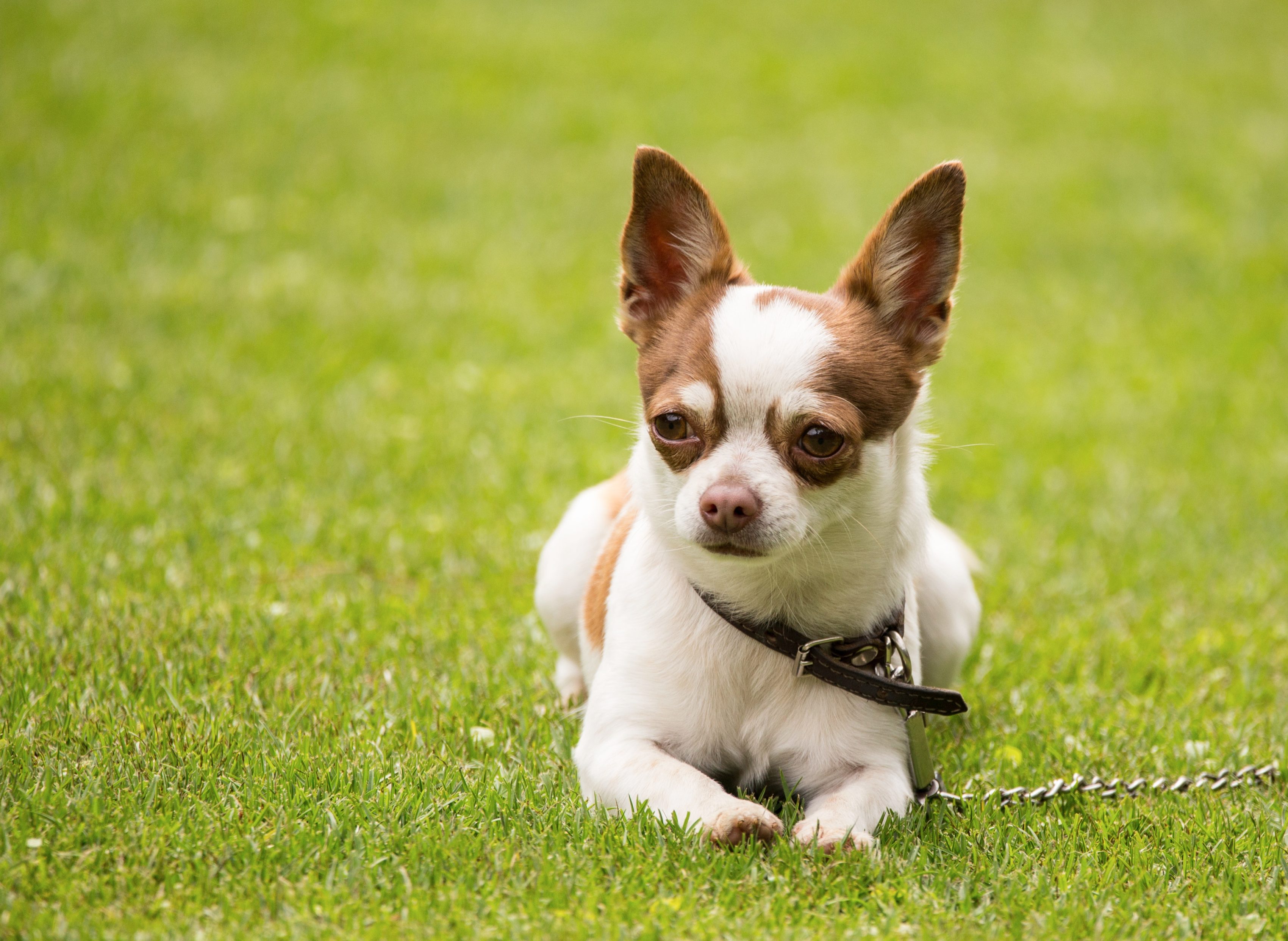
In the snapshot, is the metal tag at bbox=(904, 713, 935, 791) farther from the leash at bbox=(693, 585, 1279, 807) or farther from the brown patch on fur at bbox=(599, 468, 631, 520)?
the brown patch on fur at bbox=(599, 468, 631, 520)

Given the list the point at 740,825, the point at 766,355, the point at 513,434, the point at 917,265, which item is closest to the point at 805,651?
the point at 740,825

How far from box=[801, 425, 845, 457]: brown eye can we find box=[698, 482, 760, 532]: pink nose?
22cm

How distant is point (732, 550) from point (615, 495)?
1439mm

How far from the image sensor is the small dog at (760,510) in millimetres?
3227

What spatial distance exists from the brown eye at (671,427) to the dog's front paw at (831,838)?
3.50 ft

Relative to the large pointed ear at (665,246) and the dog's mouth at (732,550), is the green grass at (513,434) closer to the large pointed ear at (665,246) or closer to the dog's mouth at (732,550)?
the dog's mouth at (732,550)

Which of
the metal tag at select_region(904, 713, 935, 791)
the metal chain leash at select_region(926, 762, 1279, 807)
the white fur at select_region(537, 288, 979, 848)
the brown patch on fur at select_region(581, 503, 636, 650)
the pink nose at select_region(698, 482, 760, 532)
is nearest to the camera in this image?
the pink nose at select_region(698, 482, 760, 532)

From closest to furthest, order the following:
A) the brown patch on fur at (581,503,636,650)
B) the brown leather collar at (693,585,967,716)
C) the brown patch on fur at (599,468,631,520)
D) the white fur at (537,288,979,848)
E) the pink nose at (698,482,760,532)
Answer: the pink nose at (698,482,760,532), the white fur at (537,288,979,848), the brown leather collar at (693,585,967,716), the brown patch on fur at (581,503,636,650), the brown patch on fur at (599,468,631,520)

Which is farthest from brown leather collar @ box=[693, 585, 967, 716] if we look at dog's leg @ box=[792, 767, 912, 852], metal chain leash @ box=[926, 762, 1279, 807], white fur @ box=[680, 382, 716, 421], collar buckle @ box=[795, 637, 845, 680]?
white fur @ box=[680, 382, 716, 421]

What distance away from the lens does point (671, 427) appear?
3.33 metres

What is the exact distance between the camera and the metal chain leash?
3648 millimetres

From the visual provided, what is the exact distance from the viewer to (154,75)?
12.6 meters

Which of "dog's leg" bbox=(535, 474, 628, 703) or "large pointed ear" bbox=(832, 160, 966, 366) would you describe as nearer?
"large pointed ear" bbox=(832, 160, 966, 366)

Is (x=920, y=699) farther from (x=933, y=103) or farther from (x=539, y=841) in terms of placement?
(x=933, y=103)
